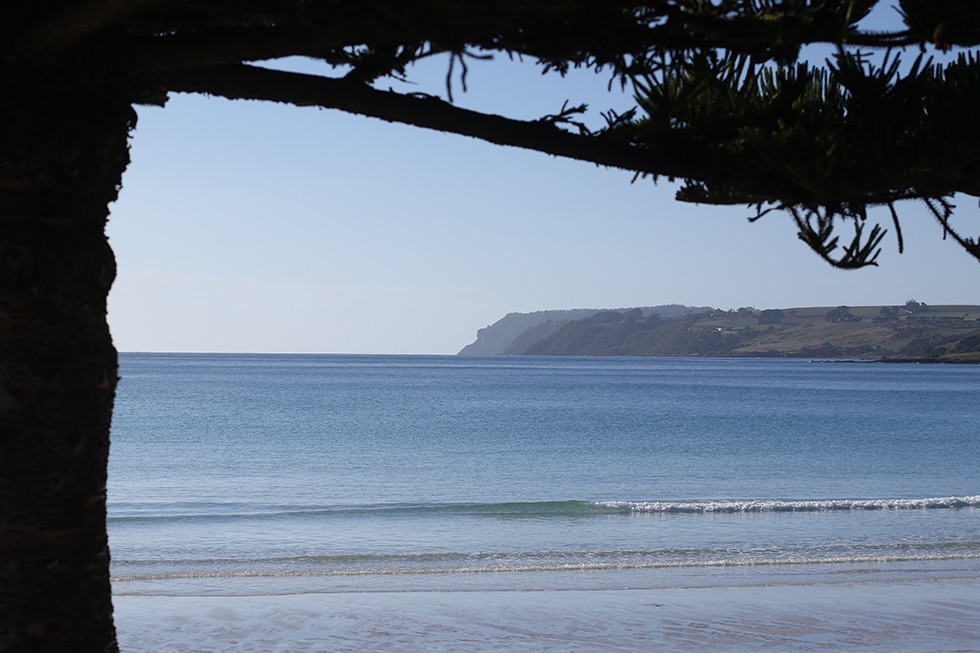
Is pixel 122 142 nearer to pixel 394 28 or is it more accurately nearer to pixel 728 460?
pixel 394 28

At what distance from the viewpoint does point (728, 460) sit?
91.4 feet

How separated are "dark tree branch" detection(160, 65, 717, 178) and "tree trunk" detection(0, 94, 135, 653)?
0.34 meters

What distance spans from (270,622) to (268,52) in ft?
23.7

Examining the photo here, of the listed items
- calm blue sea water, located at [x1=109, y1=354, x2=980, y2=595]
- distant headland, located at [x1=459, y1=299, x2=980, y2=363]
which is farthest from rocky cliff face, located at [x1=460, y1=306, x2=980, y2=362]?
calm blue sea water, located at [x1=109, y1=354, x2=980, y2=595]

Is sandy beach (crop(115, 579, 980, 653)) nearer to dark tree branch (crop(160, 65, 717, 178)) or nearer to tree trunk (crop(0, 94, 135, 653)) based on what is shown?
tree trunk (crop(0, 94, 135, 653))

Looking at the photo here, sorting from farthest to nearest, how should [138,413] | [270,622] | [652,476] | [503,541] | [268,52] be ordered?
[138,413]
[652,476]
[503,541]
[270,622]
[268,52]

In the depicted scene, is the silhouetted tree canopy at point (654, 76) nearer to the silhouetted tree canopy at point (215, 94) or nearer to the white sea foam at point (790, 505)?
the silhouetted tree canopy at point (215, 94)

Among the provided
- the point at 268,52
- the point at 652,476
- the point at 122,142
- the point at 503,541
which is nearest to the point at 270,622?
the point at 503,541

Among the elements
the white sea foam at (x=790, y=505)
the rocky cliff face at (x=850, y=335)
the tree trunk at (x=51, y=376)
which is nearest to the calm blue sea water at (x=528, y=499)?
the white sea foam at (x=790, y=505)

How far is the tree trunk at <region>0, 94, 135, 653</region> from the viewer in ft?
9.32

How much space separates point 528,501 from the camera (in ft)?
62.6

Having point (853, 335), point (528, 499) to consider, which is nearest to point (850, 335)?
point (853, 335)

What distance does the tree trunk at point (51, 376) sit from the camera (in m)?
2.84

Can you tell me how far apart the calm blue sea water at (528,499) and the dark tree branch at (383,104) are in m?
8.36
